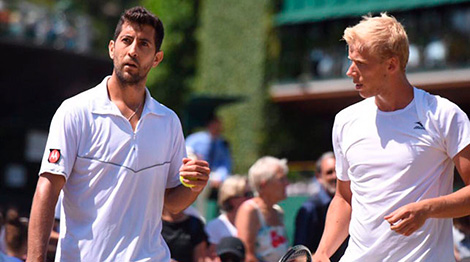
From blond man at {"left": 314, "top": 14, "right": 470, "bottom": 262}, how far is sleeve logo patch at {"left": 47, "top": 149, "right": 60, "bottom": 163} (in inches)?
59.7

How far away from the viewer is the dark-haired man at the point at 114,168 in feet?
13.3

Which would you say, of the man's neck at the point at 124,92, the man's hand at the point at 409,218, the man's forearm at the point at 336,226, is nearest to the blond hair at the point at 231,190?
the man's forearm at the point at 336,226

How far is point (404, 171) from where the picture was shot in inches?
165

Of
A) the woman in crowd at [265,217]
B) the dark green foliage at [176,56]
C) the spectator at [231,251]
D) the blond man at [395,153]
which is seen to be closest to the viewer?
the blond man at [395,153]

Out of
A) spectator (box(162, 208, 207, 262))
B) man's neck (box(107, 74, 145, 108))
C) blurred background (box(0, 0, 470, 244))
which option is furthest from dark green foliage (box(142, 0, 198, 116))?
man's neck (box(107, 74, 145, 108))

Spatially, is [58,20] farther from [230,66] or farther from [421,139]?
[421,139]

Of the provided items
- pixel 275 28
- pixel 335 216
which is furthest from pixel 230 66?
pixel 335 216

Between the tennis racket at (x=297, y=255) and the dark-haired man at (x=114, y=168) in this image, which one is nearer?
the dark-haired man at (x=114, y=168)

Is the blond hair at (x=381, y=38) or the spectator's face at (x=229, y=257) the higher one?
the blond hair at (x=381, y=38)

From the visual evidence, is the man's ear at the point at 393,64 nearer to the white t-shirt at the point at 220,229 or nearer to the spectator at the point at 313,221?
the spectator at the point at 313,221

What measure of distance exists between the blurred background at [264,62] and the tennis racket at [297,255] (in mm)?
17135

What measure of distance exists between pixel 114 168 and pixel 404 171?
57.0 inches

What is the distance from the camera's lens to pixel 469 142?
13.3ft

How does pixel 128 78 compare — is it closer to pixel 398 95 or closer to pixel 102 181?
pixel 102 181
